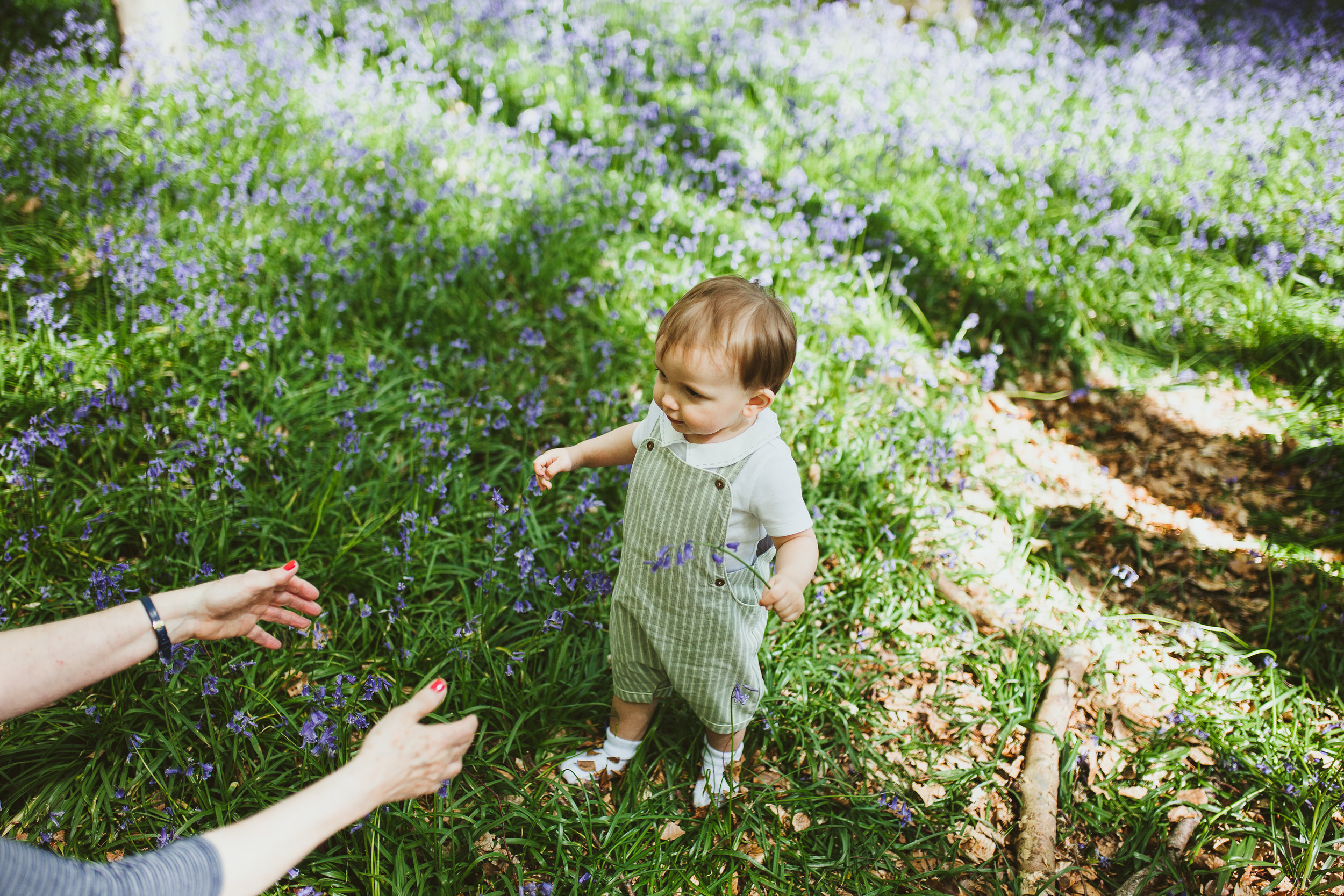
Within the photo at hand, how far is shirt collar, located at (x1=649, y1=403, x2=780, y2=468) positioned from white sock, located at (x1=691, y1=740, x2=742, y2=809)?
103 centimetres

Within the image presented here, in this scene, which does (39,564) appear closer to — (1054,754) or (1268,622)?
(1054,754)

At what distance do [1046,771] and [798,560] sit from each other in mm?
1425

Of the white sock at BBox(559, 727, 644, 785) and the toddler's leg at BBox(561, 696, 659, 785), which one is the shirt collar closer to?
the toddler's leg at BBox(561, 696, 659, 785)

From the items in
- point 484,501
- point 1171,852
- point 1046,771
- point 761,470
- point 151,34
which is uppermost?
point 151,34

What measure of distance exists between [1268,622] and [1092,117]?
5.81 metres

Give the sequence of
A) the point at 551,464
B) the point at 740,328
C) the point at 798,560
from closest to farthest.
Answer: the point at 740,328 < the point at 798,560 < the point at 551,464

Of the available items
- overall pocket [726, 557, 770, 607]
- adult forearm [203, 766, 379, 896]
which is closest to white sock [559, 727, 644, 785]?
overall pocket [726, 557, 770, 607]

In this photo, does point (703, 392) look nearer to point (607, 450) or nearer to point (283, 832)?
point (607, 450)

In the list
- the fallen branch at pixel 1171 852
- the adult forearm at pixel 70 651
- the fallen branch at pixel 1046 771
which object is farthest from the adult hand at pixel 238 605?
the fallen branch at pixel 1171 852

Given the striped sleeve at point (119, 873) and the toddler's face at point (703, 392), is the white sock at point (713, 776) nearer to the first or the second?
the toddler's face at point (703, 392)

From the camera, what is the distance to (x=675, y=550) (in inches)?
75.5

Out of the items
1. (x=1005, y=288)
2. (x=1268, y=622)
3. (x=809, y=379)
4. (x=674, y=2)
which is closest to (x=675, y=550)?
(x=809, y=379)

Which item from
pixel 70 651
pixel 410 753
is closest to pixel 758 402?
pixel 410 753

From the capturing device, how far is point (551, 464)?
83.5 inches
